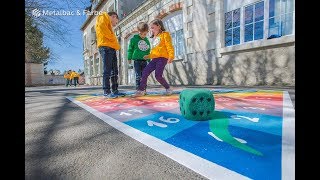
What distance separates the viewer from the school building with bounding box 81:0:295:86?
5.56 m

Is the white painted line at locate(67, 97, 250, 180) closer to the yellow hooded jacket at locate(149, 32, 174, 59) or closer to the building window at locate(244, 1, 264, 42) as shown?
the yellow hooded jacket at locate(149, 32, 174, 59)

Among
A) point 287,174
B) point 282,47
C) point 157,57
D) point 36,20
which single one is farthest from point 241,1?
point 287,174

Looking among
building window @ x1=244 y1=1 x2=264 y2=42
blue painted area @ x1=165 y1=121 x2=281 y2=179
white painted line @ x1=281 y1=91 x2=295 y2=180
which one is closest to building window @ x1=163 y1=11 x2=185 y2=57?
building window @ x1=244 y1=1 x2=264 y2=42

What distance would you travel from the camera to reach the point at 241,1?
6.52 metres

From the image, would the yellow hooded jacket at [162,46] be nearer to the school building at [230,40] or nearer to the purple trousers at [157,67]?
the purple trousers at [157,67]

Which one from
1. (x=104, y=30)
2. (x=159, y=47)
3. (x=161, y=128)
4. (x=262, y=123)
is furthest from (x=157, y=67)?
(x=262, y=123)

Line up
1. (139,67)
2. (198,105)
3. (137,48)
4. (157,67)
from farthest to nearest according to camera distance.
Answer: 1. (139,67)
2. (137,48)
3. (157,67)
4. (198,105)

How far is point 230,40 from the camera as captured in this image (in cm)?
698

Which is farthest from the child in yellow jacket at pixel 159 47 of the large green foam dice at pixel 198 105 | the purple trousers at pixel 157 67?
the large green foam dice at pixel 198 105

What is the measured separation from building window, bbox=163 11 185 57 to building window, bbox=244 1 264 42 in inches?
125

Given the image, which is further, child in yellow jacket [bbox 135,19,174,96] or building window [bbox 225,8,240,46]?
building window [bbox 225,8,240,46]

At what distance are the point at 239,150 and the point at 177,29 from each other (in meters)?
9.02

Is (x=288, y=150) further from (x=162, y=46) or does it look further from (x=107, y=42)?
(x=107, y=42)
